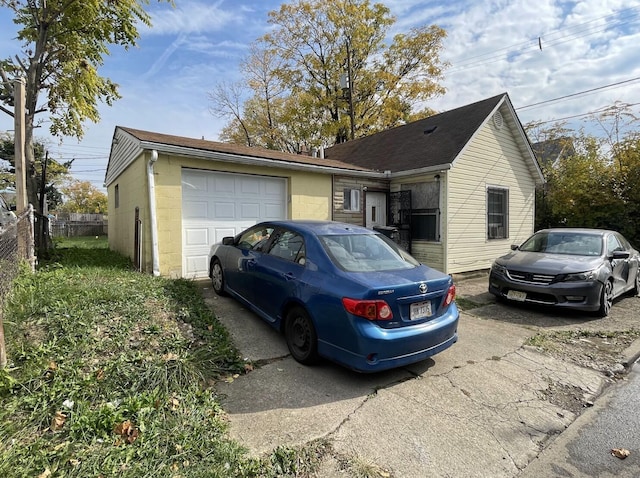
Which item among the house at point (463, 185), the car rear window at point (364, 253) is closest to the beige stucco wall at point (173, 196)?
the house at point (463, 185)

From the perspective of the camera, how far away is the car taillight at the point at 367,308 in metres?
3.07

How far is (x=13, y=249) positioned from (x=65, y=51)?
6.32 meters

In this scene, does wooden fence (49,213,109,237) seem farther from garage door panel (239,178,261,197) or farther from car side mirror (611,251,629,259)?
car side mirror (611,251,629,259)

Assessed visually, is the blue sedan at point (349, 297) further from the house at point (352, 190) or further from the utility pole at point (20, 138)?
the utility pole at point (20, 138)

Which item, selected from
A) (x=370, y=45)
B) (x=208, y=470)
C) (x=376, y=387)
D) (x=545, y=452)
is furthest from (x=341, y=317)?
(x=370, y=45)

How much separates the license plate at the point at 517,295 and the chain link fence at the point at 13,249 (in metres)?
6.87

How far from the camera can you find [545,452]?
2.49 meters

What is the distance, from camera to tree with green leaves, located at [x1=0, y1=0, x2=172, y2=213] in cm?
812

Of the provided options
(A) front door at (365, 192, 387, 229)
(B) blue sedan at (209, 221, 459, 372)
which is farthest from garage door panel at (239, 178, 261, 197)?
(B) blue sedan at (209, 221, 459, 372)

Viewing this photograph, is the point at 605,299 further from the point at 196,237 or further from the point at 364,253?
the point at 196,237

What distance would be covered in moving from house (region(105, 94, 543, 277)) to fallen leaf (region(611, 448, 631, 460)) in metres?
6.70

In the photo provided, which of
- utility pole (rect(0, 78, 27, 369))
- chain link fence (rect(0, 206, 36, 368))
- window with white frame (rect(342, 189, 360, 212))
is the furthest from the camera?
window with white frame (rect(342, 189, 360, 212))

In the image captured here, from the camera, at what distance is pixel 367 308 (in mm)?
3070

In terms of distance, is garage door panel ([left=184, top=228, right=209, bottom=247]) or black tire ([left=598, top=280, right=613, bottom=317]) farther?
A: garage door panel ([left=184, top=228, right=209, bottom=247])
